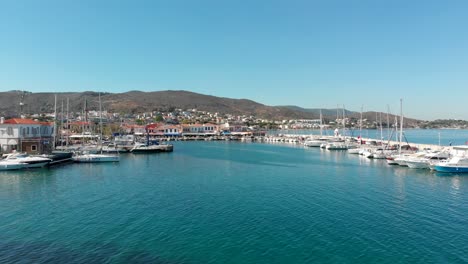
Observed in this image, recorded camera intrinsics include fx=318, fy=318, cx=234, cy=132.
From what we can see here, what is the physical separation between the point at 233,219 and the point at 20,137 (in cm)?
4272

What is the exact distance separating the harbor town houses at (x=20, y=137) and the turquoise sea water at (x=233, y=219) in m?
14.3

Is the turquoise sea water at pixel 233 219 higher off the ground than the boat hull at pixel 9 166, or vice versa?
the boat hull at pixel 9 166

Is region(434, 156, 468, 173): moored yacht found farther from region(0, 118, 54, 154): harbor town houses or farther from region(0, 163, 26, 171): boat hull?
region(0, 118, 54, 154): harbor town houses

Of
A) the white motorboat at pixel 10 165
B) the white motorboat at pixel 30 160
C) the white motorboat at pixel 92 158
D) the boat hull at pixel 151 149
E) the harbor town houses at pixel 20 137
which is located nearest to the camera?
the white motorboat at pixel 10 165

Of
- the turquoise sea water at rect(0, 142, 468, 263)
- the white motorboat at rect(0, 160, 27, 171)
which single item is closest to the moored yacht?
the turquoise sea water at rect(0, 142, 468, 263)

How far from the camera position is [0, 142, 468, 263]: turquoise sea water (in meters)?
15.1

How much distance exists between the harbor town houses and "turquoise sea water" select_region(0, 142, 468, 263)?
14259mm

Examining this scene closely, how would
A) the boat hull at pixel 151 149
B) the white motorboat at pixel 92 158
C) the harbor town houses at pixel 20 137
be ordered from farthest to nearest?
1. the boat hull at pixel 151 149
2. the white motorboat at pixel 92 158
3. the harbor town houses at pixel 20 137

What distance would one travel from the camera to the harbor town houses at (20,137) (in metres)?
47.5

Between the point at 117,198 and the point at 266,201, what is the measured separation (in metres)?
12.1

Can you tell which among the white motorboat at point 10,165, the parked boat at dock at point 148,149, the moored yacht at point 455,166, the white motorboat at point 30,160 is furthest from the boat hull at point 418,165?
the white motorboat at point 10,165

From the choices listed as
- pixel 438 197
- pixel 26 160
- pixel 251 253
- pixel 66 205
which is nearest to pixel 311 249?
pixel 251 253

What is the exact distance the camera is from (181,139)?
120 m

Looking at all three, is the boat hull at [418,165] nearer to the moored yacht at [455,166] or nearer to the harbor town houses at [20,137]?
the moored yacht at [455,166]
